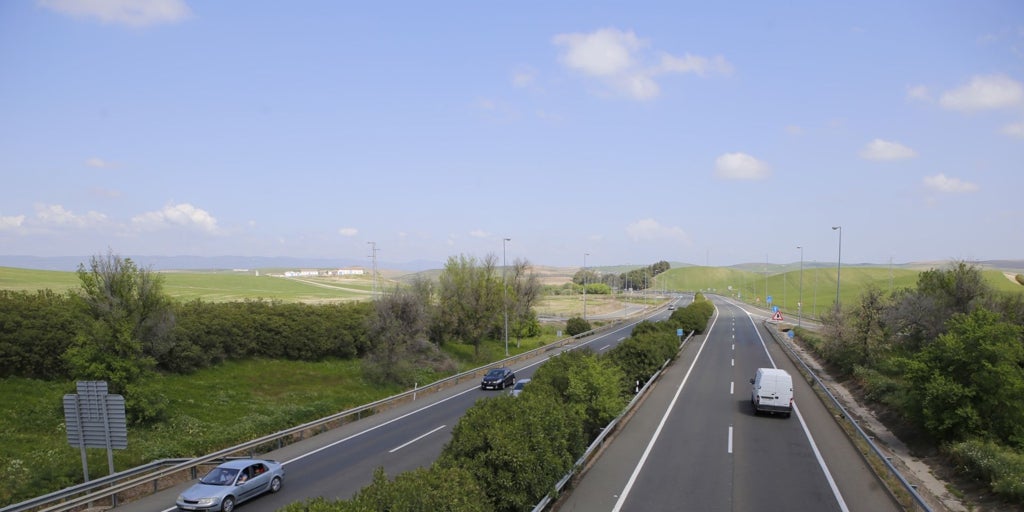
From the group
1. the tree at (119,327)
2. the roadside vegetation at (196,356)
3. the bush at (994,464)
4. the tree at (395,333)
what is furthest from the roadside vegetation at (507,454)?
the tree at (395,333)

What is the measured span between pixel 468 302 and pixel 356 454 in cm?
3035

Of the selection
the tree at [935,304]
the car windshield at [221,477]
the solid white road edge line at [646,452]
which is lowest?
Answer: the solid white road edge line at [646,452]

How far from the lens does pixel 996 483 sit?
15359mm

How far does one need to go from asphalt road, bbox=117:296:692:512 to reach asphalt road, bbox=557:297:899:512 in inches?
259

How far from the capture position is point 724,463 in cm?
1789

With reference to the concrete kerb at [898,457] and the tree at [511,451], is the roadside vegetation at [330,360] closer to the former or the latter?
the tree at [511,451]

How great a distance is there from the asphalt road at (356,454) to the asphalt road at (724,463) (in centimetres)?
657

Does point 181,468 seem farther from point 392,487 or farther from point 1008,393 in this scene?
point 1008,393

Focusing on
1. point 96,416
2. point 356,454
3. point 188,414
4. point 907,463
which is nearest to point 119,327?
point 188,414

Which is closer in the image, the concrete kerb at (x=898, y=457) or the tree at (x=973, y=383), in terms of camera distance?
the concrete kerb at (x=898, y=457)

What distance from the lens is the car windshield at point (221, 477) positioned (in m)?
15.1

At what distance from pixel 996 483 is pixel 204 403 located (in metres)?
31.4

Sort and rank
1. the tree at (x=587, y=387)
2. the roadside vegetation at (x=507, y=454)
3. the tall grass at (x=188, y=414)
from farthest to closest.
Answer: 1. the tree at (x=587, y=387)
2. the tall grass at (x=188, y=414)
3. the roadside vegetation at (x=507, y=454)

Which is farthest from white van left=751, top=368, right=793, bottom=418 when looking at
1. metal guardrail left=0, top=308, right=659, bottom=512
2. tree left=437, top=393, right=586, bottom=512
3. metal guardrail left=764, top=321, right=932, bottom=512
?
metal guardrail left=0, top=308, right=659, bottom=512
